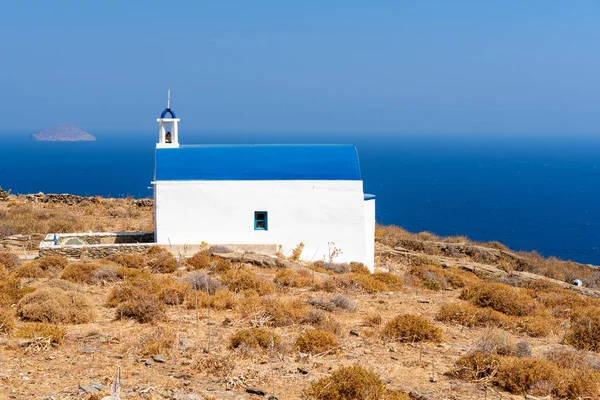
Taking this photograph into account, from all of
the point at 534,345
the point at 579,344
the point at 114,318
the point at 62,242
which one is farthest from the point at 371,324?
the point at 62,242

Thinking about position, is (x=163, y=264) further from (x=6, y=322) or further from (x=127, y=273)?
(x=6, y=322)

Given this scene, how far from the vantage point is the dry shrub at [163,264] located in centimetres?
1678

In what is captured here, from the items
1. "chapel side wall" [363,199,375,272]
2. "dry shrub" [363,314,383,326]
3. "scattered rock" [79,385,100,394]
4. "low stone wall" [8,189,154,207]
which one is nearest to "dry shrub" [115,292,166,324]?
"scattered rock" [79,385,100,394]

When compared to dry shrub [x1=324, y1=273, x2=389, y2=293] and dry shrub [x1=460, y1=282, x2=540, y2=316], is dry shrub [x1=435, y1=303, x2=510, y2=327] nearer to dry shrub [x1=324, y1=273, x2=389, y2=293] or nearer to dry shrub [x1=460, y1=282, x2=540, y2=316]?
dry shrub [x1=460, y1=282, x2=540, y2=316]

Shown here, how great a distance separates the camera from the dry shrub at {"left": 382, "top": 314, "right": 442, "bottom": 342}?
1083 centimetres

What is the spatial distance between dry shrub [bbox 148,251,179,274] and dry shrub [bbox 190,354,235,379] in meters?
7.83

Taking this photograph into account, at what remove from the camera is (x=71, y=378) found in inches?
328

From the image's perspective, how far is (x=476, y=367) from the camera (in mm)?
9109

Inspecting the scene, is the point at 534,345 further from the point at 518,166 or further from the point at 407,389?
the point at 518,166

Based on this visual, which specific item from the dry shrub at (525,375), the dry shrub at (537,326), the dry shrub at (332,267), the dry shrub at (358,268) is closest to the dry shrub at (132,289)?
the dry shrub at (332,267)

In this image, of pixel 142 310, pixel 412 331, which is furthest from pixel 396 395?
pixel 142 310

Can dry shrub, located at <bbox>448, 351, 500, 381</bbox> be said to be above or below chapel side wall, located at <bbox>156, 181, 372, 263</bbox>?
below

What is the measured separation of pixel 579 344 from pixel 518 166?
166 metres

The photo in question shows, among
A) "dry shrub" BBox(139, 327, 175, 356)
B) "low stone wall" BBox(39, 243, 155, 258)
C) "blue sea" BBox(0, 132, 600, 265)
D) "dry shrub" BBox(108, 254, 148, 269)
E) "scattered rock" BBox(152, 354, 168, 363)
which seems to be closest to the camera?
"scattered rock" BBox(152, 354, 168, 363)
